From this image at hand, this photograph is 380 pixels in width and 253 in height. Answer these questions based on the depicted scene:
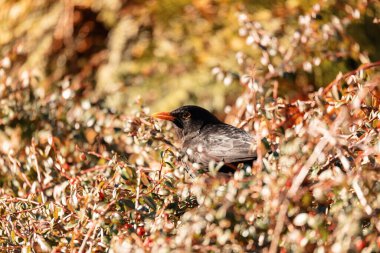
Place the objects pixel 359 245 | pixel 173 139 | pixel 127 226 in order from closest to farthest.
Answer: pixel 359 245, pixel 127 226, pixel 173 139

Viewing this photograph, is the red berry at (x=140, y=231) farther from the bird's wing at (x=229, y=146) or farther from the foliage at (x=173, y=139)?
the bird's wing at (x=229, y=146)

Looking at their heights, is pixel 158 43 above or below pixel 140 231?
below

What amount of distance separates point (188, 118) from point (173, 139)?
2.39ft

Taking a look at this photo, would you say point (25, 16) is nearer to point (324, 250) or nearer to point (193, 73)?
point (193, 73)

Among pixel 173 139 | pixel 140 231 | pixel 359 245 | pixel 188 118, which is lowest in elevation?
pixel 188 118

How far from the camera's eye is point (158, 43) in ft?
23.1

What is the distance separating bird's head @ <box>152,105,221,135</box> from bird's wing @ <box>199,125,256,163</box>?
0.40 m

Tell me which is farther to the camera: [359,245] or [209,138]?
[209,138]

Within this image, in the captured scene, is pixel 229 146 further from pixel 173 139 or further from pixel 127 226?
pixel 127 226

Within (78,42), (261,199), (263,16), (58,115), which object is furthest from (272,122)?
(78,42)

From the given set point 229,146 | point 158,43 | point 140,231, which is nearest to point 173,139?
point 229,146

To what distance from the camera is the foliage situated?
214cm

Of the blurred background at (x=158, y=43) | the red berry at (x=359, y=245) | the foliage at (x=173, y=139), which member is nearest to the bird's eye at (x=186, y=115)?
the foliage at (x=173, y=139)

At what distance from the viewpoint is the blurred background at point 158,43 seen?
634 centimetres
